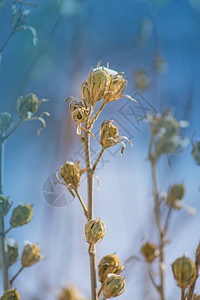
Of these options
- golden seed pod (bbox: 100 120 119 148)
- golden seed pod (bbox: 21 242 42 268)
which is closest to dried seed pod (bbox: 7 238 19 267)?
golden seed pod (bbox: 21 242 42 268)

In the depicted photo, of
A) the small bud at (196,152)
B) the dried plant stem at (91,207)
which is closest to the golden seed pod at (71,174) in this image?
the dried plant stem at (91,207)

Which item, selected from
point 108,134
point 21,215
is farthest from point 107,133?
point 21,215

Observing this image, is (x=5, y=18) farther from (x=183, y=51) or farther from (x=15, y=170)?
(x=183, y=51)

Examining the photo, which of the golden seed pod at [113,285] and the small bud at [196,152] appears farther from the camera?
the small bud at [196,152]

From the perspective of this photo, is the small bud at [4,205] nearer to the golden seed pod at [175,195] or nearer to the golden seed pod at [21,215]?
the golden seed pod at [21,215]

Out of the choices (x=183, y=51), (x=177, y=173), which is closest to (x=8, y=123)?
(x=177, y=173)

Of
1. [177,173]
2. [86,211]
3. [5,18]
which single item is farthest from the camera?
[177,173]

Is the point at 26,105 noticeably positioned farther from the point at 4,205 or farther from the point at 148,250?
the point at 148,250
